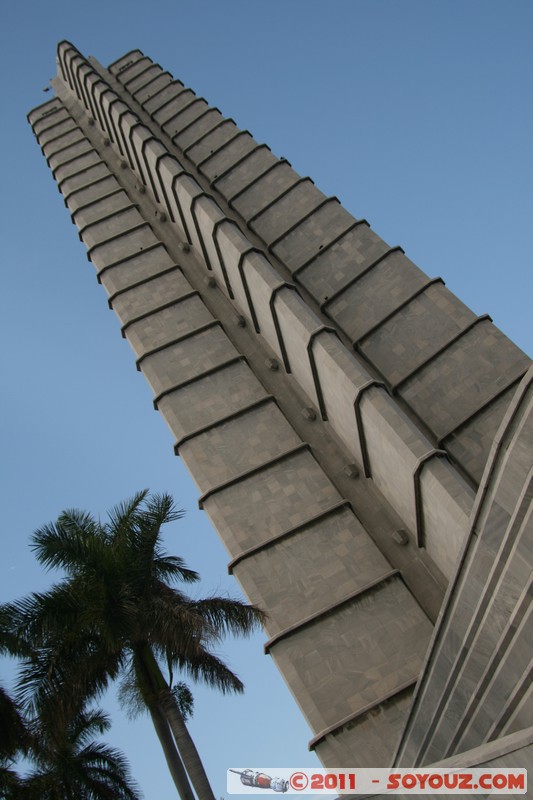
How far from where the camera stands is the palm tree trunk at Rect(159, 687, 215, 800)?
10.9 metres

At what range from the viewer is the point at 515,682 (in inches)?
264

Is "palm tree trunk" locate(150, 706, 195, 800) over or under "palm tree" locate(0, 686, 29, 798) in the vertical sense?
under

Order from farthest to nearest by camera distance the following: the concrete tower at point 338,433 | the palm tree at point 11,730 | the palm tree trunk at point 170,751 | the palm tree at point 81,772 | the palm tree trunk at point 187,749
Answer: the palm tree at point 81,772
the palm tree at point 11,730
the palm tree trunk at point 170,751
the palm tree trunk at point 187,749
the concrete tower at point 338,433

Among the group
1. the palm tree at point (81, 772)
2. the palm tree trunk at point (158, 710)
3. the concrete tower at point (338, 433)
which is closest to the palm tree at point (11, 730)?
the palm tree at point (81, 772)

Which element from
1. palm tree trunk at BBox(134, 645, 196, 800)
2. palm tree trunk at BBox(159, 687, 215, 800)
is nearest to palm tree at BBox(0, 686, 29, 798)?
palm tree trunk at BBox(134, 645, 196, 800)

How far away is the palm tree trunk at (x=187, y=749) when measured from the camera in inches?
428

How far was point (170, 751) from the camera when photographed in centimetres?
1152

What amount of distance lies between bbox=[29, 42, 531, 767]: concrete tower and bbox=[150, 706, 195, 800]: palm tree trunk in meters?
2.09

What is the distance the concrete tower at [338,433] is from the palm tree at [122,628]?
1.82 m

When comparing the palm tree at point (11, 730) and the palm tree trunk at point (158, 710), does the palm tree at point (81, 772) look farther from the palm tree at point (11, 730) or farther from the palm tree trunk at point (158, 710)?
the palm tree trunk at point (158, 710)

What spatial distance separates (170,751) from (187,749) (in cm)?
53

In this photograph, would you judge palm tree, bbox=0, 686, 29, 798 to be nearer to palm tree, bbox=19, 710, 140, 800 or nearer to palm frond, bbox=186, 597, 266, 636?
palm tree, bbox=19, 710, 140, 800

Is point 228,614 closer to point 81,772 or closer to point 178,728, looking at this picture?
point 178,728

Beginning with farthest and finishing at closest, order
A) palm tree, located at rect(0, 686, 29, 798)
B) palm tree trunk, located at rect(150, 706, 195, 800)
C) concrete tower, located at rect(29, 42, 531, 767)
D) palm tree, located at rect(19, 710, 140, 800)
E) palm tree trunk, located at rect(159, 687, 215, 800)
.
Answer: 1. palm tree, located at rect(19, 710, 140, 800)
2. palm tree, located at rect(0, 686, 29, 798)
3. palm tree trunk, located at rect(150, 706, 195, 800)
4. palm tree trunk, located at rect(159, 687, 215, 800)
5. concrete tower, located at rect(29, 42, 531, 767)
